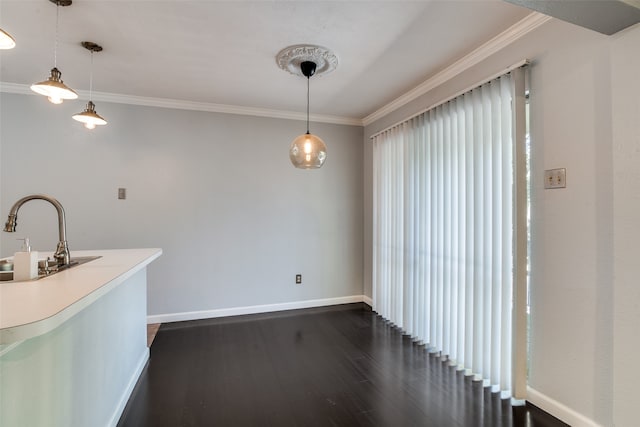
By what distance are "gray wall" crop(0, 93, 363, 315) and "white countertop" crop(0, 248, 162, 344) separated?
1.75 meters

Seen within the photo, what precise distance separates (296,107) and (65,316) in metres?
3.19

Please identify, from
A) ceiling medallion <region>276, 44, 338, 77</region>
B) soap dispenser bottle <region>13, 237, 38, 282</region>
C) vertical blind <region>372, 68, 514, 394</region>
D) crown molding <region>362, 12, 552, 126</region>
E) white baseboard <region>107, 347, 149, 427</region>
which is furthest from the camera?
ceiling medallion <region>276, 44, 338, 77</region>

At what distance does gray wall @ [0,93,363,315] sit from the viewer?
307cm

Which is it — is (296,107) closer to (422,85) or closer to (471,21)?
(422,85)

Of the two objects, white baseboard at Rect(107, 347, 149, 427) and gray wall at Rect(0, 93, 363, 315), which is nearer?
white baseboard at Rect(107, 347, 149, 427)

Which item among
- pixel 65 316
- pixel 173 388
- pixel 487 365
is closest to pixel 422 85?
pixel 487 365

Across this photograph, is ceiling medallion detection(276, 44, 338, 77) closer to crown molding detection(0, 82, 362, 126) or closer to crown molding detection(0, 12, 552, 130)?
crown molding detection(0, 12, 552, 130)

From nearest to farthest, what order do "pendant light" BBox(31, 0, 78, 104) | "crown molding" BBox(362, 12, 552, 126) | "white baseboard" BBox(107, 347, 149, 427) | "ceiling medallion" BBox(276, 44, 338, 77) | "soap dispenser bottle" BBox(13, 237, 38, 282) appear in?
"soap dispenser bottle" BBox(13, 237, 38, 282) → "pendant light" BBox(31, 0, 78, 104) → "white baseboard" BBox(107, 347, 149, 427) → "crown molding" BBox(362, 12, 552, 126) → "ceiling medallion" BBox(276, 44, 338, 77)

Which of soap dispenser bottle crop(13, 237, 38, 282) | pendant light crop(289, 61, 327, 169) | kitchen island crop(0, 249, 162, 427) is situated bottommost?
kitchen island crop(0, 249, 162, 427)

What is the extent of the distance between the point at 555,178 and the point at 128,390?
3.16m

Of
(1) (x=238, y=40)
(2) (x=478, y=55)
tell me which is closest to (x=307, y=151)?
(1) (x=238, y=40)

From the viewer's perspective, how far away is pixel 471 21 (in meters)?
1.95

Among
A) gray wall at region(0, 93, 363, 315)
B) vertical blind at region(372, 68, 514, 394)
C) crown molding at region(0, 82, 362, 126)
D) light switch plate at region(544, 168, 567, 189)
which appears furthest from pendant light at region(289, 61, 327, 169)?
crown molding at region(0, 82, 362, 126)

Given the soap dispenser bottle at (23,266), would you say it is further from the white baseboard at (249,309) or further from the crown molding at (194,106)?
the crown molding at (194,106)
